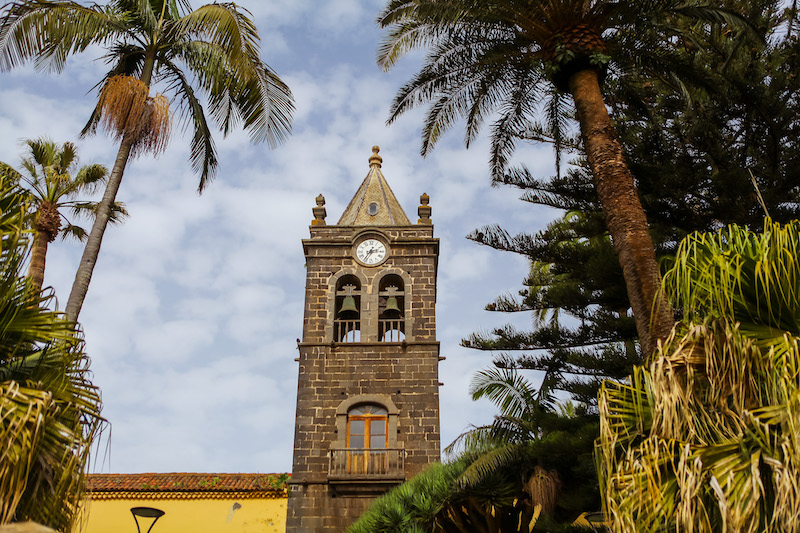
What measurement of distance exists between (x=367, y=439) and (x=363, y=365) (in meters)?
1.84

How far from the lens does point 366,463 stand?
766 inches

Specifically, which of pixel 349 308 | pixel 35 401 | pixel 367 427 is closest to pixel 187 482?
pixel 367 427

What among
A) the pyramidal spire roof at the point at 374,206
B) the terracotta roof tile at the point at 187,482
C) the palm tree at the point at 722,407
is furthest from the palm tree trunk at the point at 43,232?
the palm tree at the point at 722,407

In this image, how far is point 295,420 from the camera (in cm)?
2019

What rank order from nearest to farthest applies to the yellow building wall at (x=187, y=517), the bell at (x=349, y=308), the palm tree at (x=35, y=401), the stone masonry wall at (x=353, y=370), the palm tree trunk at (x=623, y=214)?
the palm tree at (x=35, y=401), the palm tree trunk at (x=623, y=214), the yellow building wall at (x=187, y=517), the stone masonry wall at (x=353, y=370), the bell at (x=349, y=308)

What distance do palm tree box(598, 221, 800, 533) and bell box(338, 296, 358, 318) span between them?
14.9 m

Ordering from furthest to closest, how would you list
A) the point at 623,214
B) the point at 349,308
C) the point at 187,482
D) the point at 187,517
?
the point at 349,308
the point at 187,482
the point at 187,517
the point at 623,214

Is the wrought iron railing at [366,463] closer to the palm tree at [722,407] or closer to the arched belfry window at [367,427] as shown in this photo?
the arched belfry window at [367,427]

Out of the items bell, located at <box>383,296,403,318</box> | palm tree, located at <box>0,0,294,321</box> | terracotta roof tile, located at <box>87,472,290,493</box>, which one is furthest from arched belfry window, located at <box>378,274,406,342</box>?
palm tree, located at <box>0,0,294,321</box>

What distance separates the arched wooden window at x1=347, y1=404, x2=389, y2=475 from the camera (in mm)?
19453

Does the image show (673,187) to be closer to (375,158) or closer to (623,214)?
(623,214)

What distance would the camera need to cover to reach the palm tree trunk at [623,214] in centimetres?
899

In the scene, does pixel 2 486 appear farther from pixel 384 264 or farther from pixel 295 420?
pixel 384 264

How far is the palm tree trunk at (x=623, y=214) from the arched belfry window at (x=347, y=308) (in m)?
11.6
